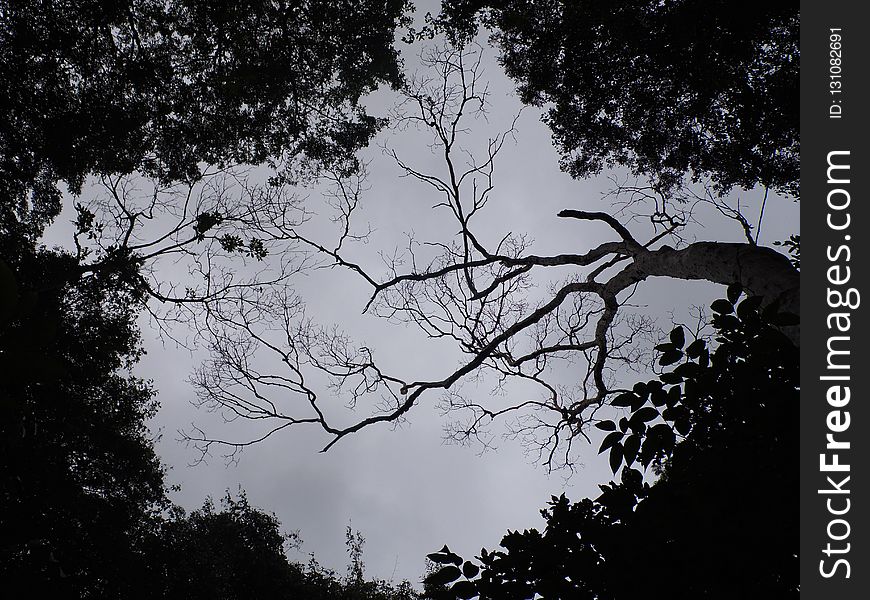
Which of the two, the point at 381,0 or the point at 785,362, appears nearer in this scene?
the point at 785,362

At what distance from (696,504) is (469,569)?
1.02 meters

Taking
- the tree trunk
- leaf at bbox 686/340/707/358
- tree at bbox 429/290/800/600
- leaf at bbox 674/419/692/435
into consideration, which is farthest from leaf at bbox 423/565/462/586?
the tree trunk

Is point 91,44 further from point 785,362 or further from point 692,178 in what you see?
point 692,178

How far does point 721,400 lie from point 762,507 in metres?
0.44

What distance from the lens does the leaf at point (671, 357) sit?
212 centimetres

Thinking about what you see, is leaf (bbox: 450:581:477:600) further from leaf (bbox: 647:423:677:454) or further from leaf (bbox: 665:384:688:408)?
leaf (bbox: 665:384:688:408)

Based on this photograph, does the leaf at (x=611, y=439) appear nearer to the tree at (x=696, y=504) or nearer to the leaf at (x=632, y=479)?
the tree at (x=696, y=504)

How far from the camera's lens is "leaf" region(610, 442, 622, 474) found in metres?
1.97

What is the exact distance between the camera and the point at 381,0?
21.3 ft

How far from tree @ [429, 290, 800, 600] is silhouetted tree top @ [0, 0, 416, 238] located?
632 cm

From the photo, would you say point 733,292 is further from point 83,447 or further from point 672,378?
point 83,447

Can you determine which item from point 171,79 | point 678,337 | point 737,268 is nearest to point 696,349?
point 678,337
